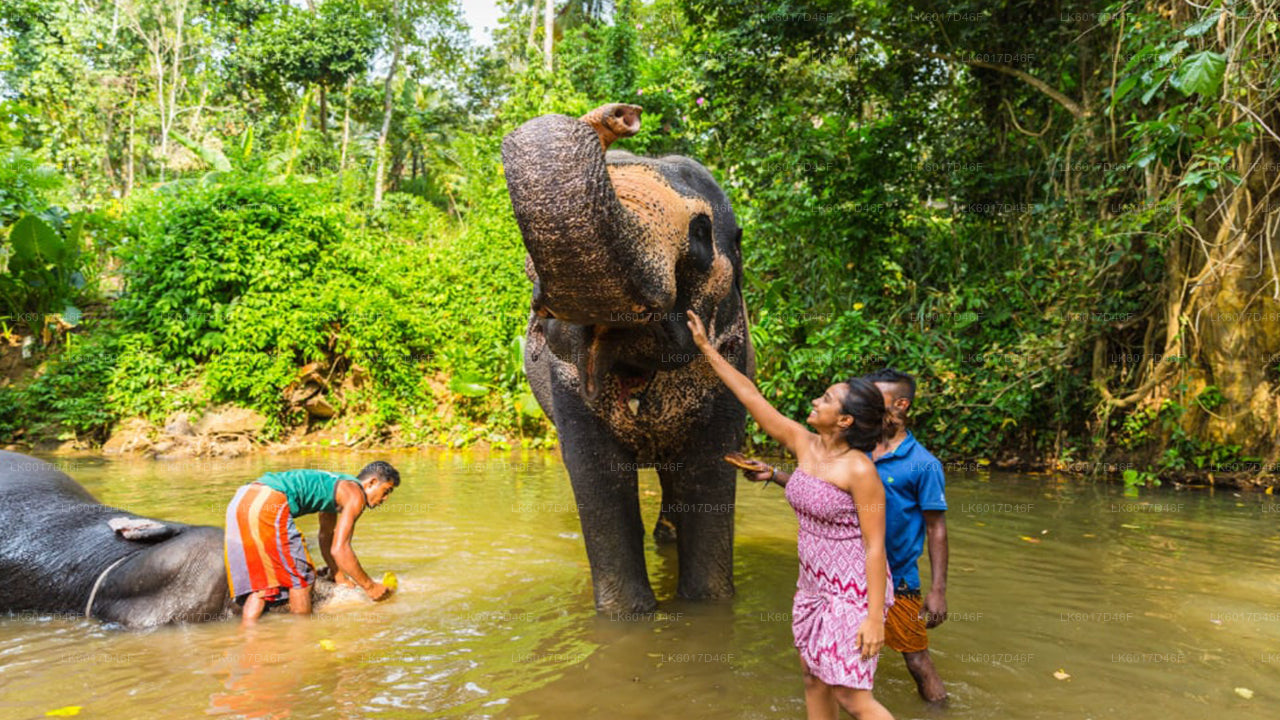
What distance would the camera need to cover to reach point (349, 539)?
13.9 feet

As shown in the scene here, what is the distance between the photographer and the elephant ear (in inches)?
161

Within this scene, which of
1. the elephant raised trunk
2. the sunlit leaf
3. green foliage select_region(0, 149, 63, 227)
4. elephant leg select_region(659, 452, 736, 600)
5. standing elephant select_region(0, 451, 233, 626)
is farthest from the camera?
green foliage select_region(0, 149, 63, 227)

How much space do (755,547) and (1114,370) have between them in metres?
4.81

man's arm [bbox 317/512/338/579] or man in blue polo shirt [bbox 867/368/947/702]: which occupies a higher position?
man in blue polo shirt [bbox 867/368/947/702]

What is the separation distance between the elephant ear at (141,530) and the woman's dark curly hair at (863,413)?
3402mm

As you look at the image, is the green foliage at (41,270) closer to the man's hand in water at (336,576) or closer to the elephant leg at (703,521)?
the man's hand in water at (336,576)

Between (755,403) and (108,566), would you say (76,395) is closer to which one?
(108,566)

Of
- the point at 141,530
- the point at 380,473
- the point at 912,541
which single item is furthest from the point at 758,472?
the point at 141,530

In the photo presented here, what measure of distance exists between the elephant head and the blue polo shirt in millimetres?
833

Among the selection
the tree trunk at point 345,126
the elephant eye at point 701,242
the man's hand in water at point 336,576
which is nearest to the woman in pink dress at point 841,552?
the elephant eye at point 701,242

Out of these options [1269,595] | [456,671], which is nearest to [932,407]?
[1269,595]

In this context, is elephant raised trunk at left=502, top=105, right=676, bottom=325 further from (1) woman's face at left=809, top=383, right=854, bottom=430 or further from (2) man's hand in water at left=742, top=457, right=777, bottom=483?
(2) man's hand in water at left=742, top=457, right=777, bottom=483

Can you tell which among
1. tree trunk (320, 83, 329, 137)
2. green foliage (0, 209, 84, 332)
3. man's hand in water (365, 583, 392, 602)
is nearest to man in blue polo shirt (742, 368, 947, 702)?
man's hand in water (365, 583, 392, 602)

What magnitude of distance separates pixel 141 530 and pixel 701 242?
3.09 metres
